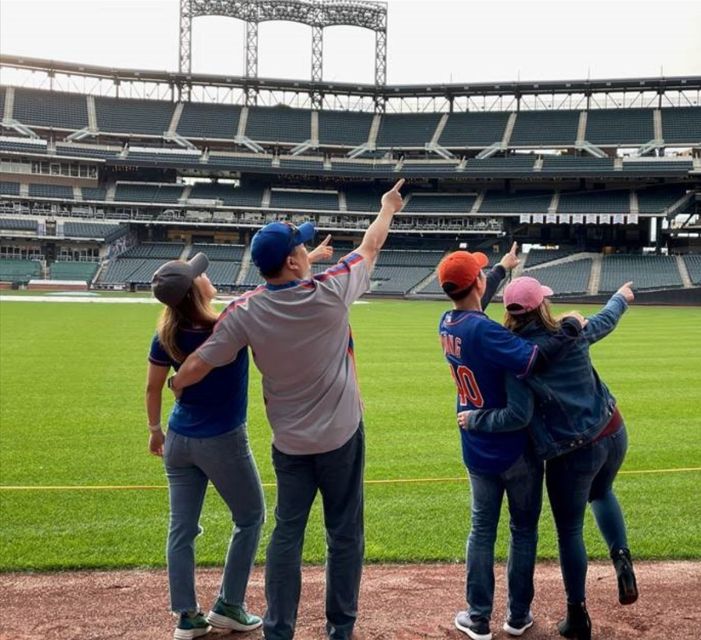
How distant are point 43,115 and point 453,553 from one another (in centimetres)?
7238

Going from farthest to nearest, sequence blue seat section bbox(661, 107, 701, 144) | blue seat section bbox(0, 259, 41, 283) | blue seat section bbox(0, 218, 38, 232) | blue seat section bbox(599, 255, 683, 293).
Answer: blue seat section bbox(661, 107, 701, 144)
blue seat section bbox(0, 218, 38, 232)
blue seat section bbox(0, 259, 41, 283)
blue seat section bbox(599, 255, 683, 293)

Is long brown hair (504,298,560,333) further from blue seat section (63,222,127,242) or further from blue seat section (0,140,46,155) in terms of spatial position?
blue seat section (0,140,46,155)

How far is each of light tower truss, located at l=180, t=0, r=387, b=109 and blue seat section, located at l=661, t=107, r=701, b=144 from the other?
27150 millimetres

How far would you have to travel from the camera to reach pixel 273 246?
12.5 ft

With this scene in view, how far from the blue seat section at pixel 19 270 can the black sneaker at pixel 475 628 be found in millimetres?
59783

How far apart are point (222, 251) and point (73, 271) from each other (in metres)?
12.8

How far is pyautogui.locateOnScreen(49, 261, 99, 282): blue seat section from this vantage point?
60.0m

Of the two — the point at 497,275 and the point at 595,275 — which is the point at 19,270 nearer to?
the point at 595,275

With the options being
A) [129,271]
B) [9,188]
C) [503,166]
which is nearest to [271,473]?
[129,271]

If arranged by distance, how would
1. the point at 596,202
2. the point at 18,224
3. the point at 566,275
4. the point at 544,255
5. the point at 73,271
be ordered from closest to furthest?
the point at 566,275 → the point at 73,271 → the point at 544,255 → the point at 596,202 → the point at 18,224

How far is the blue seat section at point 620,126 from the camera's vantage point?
212 ft

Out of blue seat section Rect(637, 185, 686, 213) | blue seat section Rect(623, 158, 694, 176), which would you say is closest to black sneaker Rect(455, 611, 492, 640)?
blue seat section Rect(637, 185, 686, 213)

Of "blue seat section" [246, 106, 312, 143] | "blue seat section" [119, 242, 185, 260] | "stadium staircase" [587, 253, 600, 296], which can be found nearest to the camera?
"stadium staircase" [587, 253, 600, 296]

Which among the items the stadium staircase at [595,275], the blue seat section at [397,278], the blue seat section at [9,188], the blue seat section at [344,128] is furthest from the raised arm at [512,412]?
the blue seat section at [9,188]
